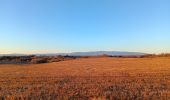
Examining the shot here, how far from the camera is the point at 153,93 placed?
11.1 metres

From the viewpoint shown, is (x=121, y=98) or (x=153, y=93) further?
(x=153, y=93)

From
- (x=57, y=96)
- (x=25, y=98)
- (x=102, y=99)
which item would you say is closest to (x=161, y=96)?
(x=102, y=99)

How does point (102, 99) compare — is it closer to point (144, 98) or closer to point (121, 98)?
point (121, 98)

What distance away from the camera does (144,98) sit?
1013 cm

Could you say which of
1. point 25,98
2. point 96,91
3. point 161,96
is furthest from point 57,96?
point 161,96

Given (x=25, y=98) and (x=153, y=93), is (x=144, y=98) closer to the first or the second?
(x=153, y=93)

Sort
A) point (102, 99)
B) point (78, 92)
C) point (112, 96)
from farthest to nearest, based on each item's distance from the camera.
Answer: point (78, 92)
point (112, 96)
point (102, 99)

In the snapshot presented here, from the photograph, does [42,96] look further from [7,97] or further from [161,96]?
[161,96]

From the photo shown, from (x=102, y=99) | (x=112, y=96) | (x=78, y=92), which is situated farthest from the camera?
(x=78, y=92)

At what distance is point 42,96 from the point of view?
10875 mm

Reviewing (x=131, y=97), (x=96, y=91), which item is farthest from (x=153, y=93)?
(x=96, y=91)

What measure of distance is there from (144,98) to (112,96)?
138 cm

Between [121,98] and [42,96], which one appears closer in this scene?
[121,98]

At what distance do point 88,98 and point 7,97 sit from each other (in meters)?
3.71
